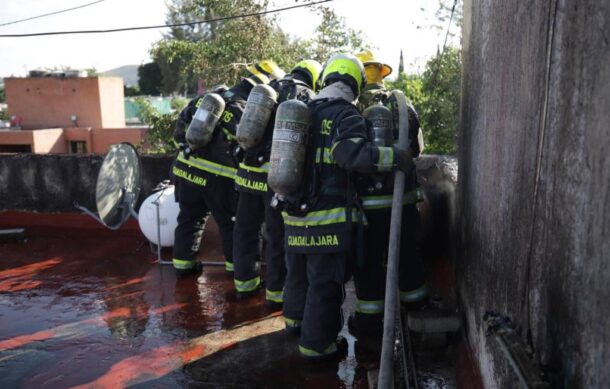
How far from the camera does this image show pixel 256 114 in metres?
4.37

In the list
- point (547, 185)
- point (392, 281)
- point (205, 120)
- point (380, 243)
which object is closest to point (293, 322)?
point (380, 243)

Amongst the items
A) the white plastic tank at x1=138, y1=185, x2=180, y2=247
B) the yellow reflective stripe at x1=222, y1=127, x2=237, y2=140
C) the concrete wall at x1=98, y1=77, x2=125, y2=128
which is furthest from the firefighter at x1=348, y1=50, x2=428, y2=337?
the concrete wall at x1=98, y1=77, x2=125, y2=128

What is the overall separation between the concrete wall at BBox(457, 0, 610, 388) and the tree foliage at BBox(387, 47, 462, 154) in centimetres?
570

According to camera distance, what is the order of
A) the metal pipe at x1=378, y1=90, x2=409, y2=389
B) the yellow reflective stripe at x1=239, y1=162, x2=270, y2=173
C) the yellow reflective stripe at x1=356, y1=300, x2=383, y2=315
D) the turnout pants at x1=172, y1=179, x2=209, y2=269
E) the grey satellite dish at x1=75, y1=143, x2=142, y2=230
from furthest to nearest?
1. the grey satellite dish at x1=75, y1=143, x2=142, y2=230
2. the turnout pants at x1=172, y1=179, x2=209, y2=269
3. the yellow reflective stripe at x1=239, y1=162, x2=270, y2=173
4. the yellow reflective stripe at x1=356, y1=300, x2=383, y2=315
5. the metal pipe at x1=378, y1=90, x2=409, y2=389

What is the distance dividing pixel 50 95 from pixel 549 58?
808 inches

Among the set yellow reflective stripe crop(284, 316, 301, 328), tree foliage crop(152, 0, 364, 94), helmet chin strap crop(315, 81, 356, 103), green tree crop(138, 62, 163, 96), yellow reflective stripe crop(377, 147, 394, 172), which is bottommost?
yellow reflective stripe crop(284, 316, 301, 328)

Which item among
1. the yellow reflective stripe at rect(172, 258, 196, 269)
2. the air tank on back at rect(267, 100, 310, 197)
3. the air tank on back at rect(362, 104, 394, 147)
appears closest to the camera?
the air tank on back at rect(267, 100, 310, 197)

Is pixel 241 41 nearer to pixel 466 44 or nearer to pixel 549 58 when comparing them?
pixel 466 44

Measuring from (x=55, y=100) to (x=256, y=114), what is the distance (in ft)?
58.2

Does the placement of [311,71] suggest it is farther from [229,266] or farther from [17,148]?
[17,148]

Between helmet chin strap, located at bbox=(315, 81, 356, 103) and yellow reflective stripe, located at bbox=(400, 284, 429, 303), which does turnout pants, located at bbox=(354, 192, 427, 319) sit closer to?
yellow reflective stripe, located at bbox=(400, 284, 429, 303)

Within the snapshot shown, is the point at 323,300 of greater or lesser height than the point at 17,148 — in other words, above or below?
below

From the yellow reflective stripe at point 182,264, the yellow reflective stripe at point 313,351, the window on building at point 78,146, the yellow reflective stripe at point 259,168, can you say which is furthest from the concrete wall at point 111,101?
the yellow reflective stripe at point 313,351

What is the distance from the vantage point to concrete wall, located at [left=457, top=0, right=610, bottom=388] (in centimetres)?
148
